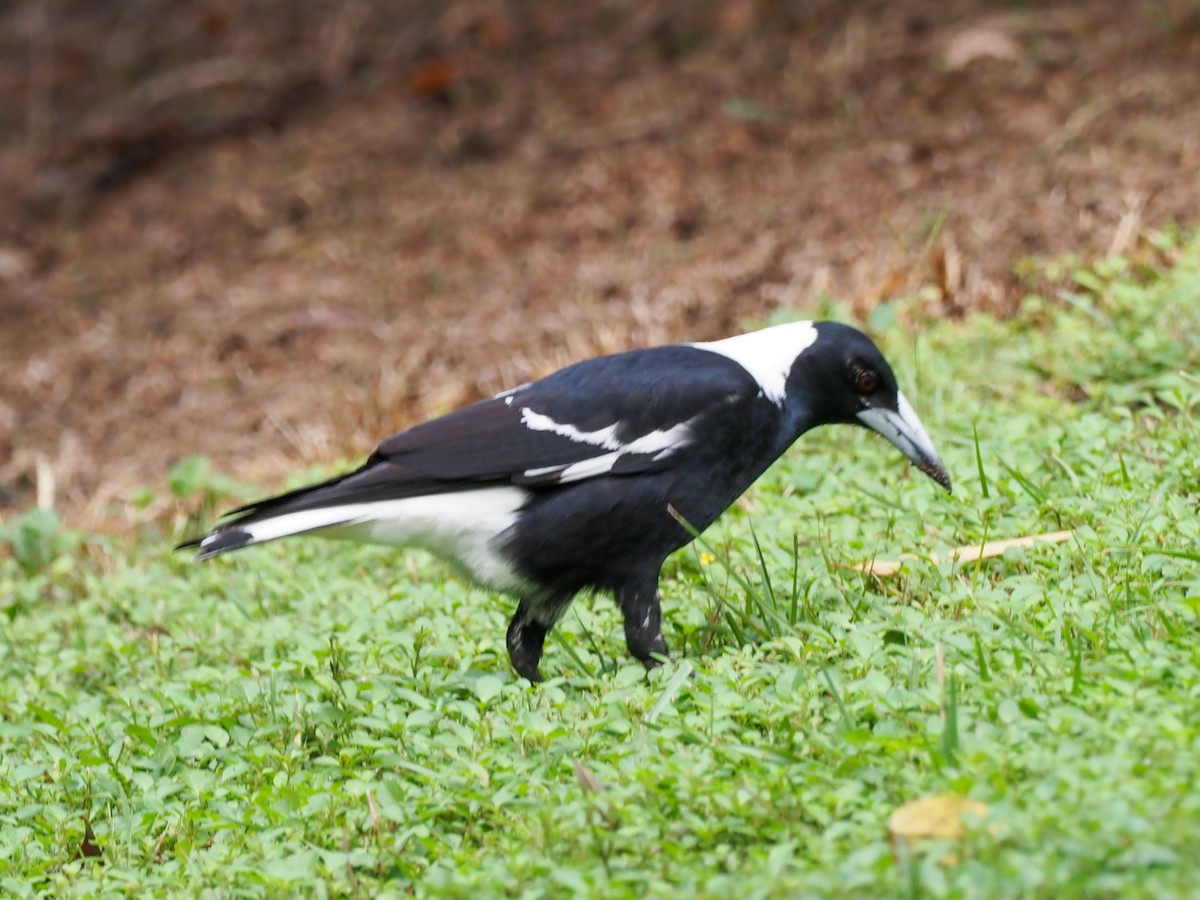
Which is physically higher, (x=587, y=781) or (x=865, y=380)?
(x=865, y=380)

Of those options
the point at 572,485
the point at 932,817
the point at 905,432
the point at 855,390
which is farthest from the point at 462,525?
the point at 932,817

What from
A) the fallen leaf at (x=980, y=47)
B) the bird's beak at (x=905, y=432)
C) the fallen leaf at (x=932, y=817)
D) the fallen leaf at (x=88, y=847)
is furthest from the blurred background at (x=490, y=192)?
the fallen leaf at (x=932, y=817)

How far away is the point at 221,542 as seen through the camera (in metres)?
3.49

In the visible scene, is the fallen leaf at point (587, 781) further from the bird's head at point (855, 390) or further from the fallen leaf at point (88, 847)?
the bird's head at point (855, 390)

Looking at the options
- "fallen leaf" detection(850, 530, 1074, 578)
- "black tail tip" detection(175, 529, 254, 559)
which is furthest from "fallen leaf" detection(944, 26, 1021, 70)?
"black tail tip" detection(175, 529, 254, 559)

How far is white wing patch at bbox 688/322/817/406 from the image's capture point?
3707mm

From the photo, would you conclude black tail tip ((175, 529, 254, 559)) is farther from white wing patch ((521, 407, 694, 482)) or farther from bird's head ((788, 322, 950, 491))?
bird's head ((788, 322, 950, 491))

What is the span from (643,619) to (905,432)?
3.00 ft

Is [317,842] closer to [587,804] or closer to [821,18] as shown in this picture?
[587,804]

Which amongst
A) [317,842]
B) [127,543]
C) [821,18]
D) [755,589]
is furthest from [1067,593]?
[821,18]

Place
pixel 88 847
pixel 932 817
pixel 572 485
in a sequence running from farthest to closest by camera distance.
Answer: pixel 572 485 → pixel 88 847 → pixel 932 817

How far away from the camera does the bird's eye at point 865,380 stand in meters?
3.84

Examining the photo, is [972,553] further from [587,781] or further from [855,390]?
[587,781]

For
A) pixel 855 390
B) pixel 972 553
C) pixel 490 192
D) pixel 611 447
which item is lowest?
pixel 972 553
